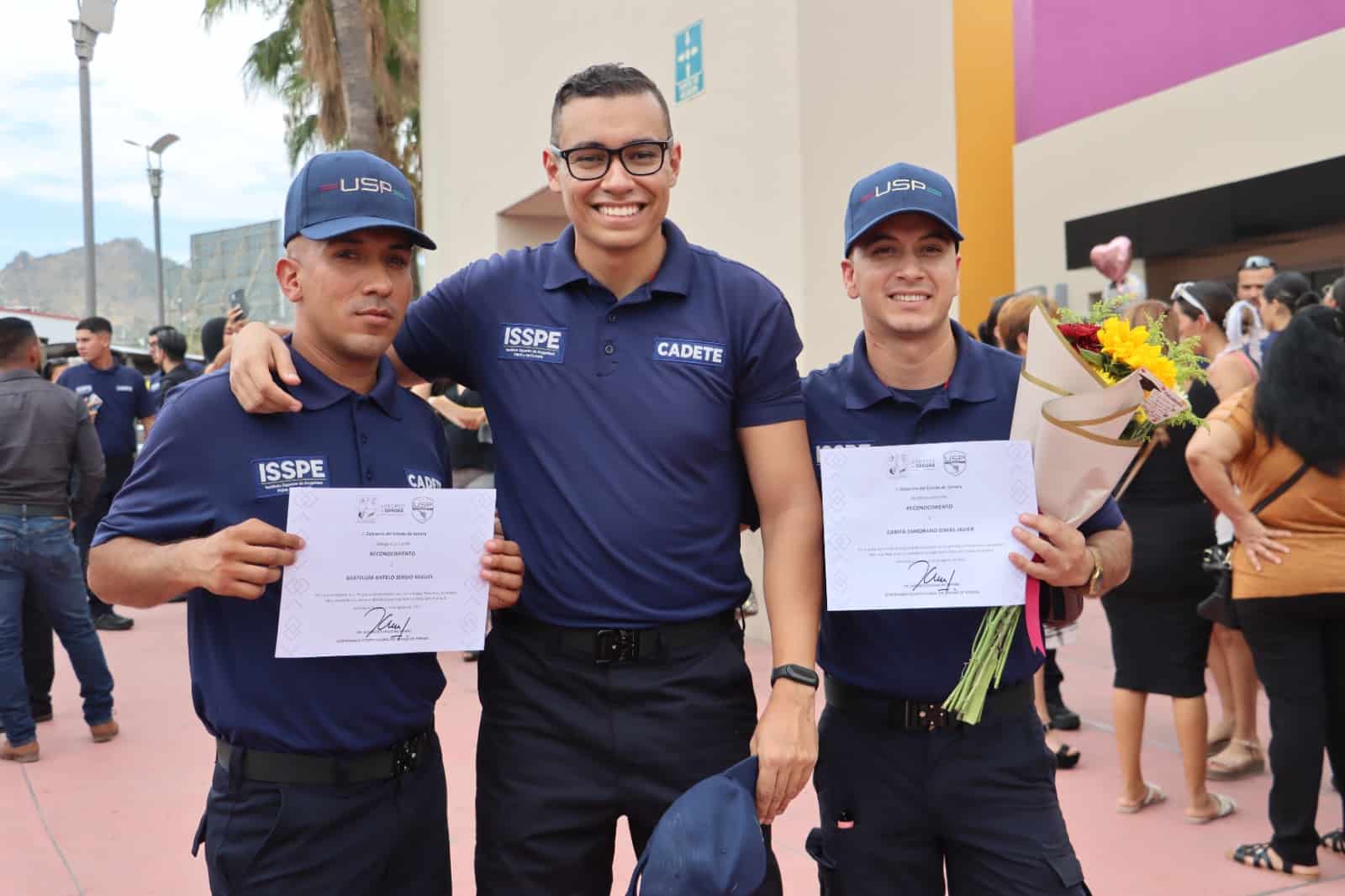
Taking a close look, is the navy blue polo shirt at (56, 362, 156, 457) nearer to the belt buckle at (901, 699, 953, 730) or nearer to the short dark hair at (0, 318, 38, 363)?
the short dark hair at (0, 318, 38, 363)

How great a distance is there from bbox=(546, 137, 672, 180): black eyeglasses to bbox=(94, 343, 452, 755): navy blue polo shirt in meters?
0.69

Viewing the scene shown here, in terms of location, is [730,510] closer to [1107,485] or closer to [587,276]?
[587,276]

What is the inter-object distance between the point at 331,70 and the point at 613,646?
55.7 feet

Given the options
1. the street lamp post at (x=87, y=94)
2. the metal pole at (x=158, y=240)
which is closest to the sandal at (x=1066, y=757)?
the street lamp post at (x=87, y=94)

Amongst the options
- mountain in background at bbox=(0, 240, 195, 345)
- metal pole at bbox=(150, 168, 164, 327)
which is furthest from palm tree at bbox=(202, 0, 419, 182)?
mountain in background at bbox=(0, 240, 195, 345)

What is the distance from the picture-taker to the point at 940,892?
2.53 m

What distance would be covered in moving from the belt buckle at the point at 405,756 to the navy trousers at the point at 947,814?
36.0 inches

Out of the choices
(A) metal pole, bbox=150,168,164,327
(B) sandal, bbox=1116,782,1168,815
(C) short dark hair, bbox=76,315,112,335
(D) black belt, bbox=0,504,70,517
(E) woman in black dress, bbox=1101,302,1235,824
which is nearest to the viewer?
(E) woman in black dress, bbox=1101,302,1235,824

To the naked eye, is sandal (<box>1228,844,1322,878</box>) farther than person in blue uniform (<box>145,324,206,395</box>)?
No

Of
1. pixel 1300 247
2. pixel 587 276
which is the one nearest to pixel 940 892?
pixel 587 276

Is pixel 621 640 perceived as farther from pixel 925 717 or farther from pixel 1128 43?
pixel 1128 43

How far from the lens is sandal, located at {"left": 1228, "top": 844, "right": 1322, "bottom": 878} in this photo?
4203 mm

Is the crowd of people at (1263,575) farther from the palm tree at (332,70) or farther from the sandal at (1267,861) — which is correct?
the palm tree at (332,70)

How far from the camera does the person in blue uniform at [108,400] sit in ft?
30.1
